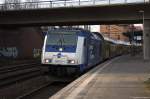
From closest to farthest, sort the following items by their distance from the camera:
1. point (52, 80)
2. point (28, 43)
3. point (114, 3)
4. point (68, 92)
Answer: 1. point (68, 92)
2. point (52, 80)
3. point (114, 3)
4. point (28, 43)

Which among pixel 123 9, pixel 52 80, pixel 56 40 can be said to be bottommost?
pixel 52 80

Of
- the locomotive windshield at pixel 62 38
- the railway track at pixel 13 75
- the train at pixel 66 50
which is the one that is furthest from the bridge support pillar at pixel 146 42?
the locomotive windshield at pixel 62 38

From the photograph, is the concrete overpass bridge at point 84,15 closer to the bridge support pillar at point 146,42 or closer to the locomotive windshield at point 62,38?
the bridge support pillar at point 146,42

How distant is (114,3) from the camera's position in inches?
1857

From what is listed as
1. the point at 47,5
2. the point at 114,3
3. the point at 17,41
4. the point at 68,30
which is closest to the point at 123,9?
the point at 114,3

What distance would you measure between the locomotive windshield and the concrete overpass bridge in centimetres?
2485

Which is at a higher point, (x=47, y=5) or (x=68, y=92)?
(x=47, y=5)

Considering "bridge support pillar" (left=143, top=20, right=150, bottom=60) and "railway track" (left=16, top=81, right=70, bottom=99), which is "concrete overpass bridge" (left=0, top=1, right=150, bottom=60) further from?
"railway track" (left=16, top=81, right=70, bottom=99)

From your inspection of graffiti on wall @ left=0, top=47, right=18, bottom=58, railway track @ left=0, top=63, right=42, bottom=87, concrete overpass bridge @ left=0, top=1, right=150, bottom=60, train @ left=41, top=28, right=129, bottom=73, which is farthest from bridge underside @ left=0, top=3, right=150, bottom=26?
train @ left=41, top=28, right=129, bottom=73

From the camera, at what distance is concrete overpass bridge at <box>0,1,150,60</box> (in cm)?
4850

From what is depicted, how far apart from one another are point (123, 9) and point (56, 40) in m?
26.5

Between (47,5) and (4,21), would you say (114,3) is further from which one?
(4,21)

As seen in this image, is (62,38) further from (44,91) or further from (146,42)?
(146,42)

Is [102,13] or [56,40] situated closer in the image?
[56,40]
